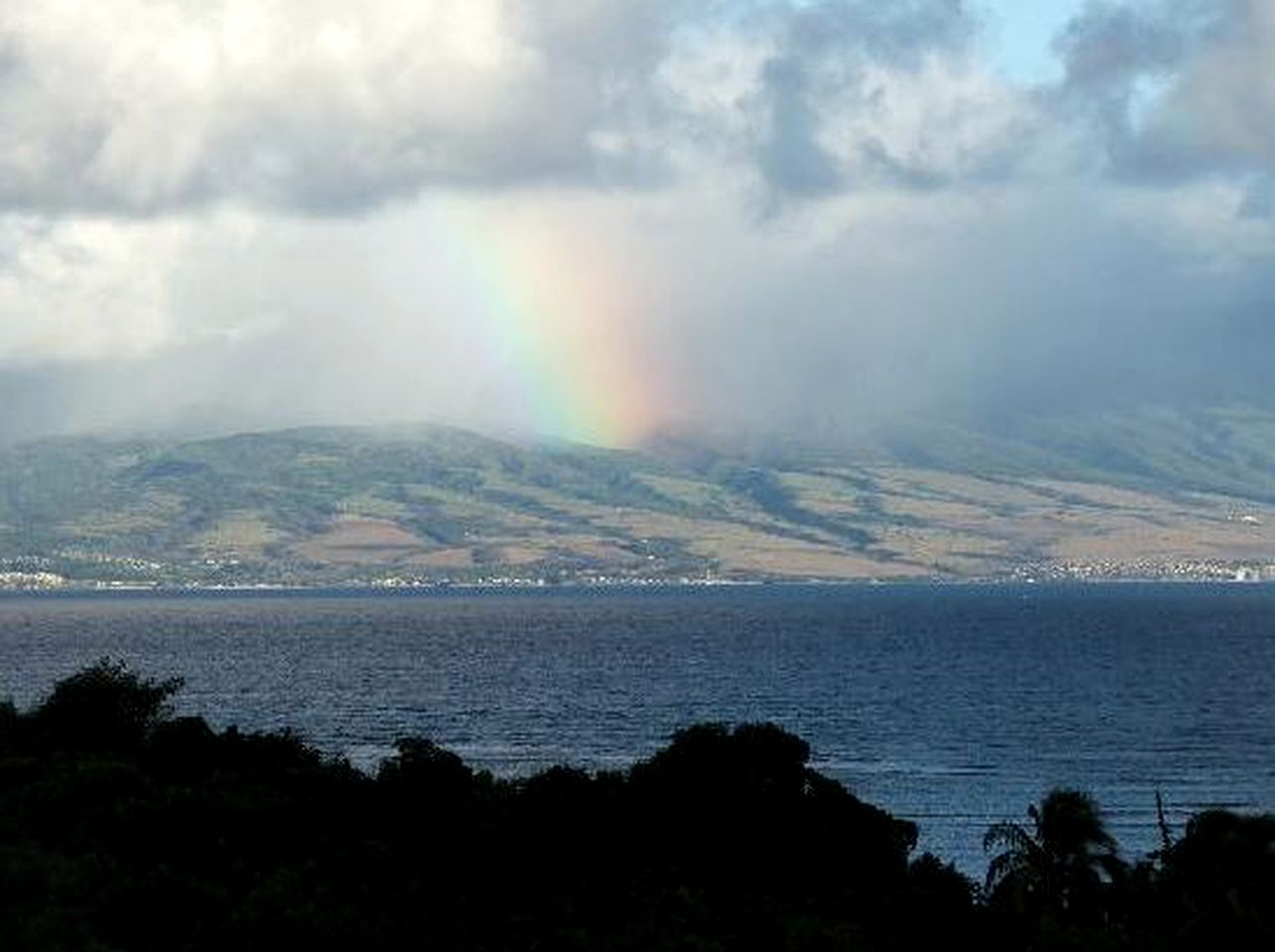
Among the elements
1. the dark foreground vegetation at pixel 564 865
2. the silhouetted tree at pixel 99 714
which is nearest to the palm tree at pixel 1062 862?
the dark foreground vegetation at pixel 564 865

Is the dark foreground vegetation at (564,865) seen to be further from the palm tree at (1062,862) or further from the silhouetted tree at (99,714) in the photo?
the silhouetted tree at (99,714)

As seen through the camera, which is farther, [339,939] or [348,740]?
[348,740]

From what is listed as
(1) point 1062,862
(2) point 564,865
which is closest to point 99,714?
(2) point 564,865

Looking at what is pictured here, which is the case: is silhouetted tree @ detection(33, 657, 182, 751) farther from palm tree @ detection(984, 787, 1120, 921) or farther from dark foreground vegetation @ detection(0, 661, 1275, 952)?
palm tree @ detection(984, 787, 1120, 921)

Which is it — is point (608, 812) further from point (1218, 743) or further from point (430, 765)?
point (1218, 743)

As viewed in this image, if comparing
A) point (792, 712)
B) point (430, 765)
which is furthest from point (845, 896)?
point (792, 712)

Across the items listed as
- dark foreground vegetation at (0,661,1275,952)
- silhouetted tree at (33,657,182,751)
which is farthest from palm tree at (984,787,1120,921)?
silhouetted tree at (33,657,182,751)

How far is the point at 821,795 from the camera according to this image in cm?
8238

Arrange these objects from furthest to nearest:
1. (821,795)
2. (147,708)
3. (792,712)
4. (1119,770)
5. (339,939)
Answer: (792,712), (1119,770), (147,708), (821,795), (339,939)

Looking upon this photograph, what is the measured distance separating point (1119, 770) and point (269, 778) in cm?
8358

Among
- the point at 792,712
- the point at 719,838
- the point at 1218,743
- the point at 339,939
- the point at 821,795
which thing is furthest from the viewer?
the point at 792,712

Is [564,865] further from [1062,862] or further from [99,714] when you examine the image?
[99,714]

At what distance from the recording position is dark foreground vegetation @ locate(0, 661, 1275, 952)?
5753cm

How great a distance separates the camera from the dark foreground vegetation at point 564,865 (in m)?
57.5
